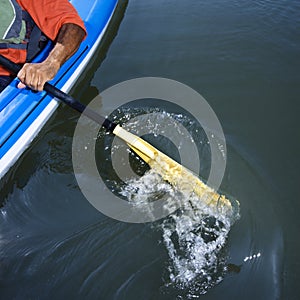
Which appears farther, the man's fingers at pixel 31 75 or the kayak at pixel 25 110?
the kayak at pixel 25 110

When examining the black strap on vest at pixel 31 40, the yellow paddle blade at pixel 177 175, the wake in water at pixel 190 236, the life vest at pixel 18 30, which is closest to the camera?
the wake in water at pixel 190 236

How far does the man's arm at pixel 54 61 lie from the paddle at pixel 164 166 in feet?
0.36

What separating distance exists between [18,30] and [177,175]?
1.55 meters

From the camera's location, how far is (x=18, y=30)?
2.38 m

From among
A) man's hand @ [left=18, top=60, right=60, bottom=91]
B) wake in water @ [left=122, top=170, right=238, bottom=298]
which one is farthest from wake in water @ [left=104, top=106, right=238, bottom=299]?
man's hand @ [left=18, top=60, right=60, bottom=91]

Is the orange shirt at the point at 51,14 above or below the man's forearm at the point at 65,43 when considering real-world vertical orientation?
above

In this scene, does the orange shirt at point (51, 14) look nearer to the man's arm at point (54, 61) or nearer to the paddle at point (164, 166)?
the man's arm at point (54, 61)

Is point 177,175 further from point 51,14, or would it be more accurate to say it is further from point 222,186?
point 51,14

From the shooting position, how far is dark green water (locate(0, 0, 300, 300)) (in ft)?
5.94

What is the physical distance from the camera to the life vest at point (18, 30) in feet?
7.54

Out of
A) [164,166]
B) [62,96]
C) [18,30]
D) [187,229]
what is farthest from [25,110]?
[187,229]

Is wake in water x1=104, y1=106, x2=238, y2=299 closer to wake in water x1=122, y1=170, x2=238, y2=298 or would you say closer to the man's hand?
wake in water x1=122, y1=170, x2=238, y2=298

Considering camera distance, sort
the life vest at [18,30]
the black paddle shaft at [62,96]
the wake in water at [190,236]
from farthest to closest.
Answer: the life vest at [18,30] → the black paddle shaft at [62,96] → the wake in water at [190,236]

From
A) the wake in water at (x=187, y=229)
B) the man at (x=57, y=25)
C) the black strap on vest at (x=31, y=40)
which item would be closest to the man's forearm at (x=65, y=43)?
the man at (x=57, y=25)
